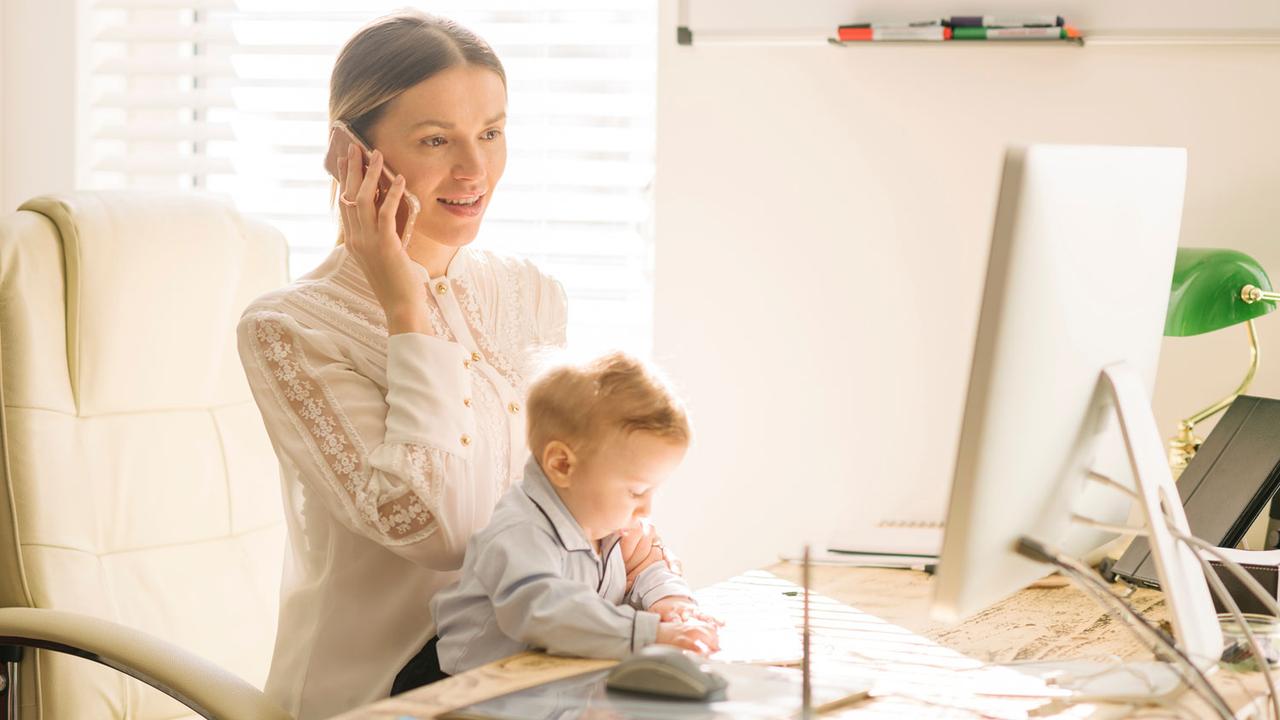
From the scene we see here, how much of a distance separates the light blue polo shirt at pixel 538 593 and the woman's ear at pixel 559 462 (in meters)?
0.01

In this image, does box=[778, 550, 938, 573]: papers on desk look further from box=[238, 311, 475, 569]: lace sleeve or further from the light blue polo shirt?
box=[238, 311, 475, 569]: lace sleeve

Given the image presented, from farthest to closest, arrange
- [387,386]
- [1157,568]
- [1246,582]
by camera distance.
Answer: [387,386]
[1246,582]
[1157,568]

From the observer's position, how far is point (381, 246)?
52.6 inches

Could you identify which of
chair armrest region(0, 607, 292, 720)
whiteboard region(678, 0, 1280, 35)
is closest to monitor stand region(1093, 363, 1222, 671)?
chair armrest region(0, 607, 292, 720)

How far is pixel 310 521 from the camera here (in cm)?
139

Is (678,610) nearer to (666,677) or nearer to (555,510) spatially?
(555,510)

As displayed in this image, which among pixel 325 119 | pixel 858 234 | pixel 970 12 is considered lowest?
pixel 858 234

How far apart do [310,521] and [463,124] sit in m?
0.48

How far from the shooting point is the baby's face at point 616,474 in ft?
3.80

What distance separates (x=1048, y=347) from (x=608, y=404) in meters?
0.42

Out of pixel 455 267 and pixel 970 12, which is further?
pixel 970 12

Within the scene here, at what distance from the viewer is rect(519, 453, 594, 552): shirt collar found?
117 centimetres

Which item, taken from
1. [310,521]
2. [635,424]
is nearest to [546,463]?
[635,424]

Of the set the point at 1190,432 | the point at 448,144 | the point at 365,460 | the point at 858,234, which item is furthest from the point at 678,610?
the point at 858,234
